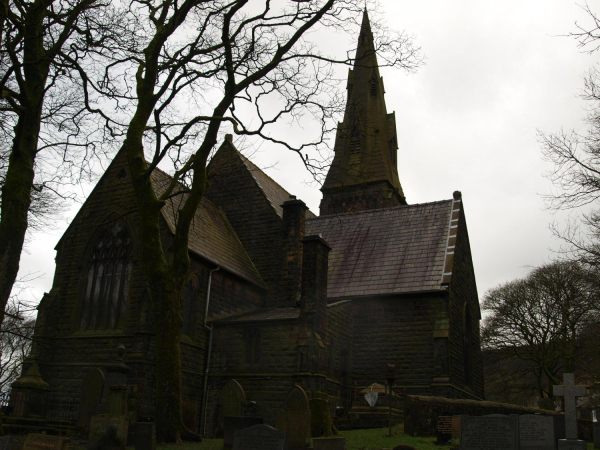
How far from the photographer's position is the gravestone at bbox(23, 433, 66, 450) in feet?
30.3

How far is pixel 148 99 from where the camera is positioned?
13930 millimetres

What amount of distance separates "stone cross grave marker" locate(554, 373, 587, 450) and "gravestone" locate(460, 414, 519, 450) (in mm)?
1351

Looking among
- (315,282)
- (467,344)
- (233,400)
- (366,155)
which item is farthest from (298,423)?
(366,155)

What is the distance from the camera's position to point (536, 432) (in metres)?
11.5

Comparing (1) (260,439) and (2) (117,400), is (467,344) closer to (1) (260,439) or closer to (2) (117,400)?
(1) (260,439)

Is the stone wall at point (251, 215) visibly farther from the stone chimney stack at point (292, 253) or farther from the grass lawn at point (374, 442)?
the grass lawn at point (374, 442)

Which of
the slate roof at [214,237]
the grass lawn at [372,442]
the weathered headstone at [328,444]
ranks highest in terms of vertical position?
the slate roof at [214,237]

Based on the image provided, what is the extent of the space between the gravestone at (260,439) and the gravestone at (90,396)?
5797 millimetres

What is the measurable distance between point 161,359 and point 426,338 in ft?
39.7

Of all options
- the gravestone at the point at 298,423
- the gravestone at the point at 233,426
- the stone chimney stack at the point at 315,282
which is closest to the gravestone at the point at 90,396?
the gravestone at the point at 233,426

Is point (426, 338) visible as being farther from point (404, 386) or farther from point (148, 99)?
point (148, 99)

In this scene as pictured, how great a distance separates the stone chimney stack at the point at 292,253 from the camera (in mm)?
22547

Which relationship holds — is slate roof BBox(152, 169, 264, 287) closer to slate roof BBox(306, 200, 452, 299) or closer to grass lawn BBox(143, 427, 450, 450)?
slate roof BBox(306, 200, 452, 299)

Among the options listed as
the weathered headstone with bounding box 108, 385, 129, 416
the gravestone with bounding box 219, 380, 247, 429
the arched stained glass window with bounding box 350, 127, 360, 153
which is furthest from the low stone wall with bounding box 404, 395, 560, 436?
the arched stained glass window with bounding box 350, 127, 360, 153
